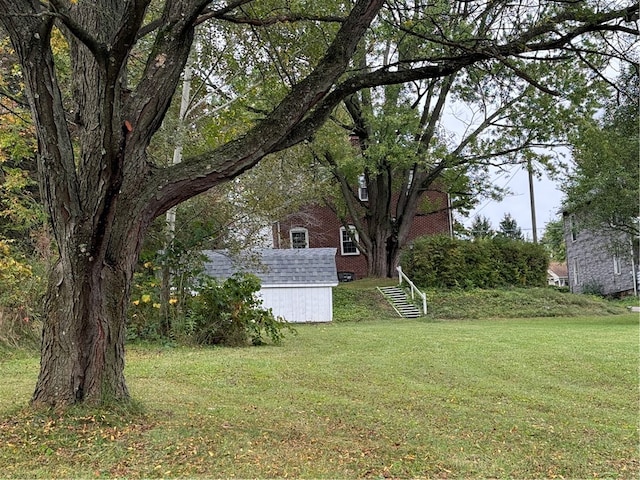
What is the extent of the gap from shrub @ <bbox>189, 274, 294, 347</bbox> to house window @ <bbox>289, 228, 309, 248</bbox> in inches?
742

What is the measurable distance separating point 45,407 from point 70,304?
2.82 ft

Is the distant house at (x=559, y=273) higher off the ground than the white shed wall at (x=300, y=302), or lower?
higher

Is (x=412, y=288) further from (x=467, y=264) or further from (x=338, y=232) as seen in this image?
(x=338, y=232)

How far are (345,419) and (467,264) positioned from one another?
1938 centimetres

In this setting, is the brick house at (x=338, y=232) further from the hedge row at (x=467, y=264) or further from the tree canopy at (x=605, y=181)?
the tree canopy at (x=605, y=181)

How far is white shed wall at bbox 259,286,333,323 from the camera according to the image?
19.4 m

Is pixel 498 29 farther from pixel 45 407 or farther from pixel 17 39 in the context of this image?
pixel 45 407

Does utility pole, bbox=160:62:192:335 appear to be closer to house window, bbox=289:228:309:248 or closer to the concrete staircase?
the concrete staircase

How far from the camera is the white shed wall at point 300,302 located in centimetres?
1938

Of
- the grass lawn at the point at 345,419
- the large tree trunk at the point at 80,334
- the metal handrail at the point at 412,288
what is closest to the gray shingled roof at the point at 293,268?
the metal handrail at the point at 412,288

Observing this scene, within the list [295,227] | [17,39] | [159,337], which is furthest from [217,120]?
[295,227]

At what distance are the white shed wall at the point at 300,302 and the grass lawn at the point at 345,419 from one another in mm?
9524

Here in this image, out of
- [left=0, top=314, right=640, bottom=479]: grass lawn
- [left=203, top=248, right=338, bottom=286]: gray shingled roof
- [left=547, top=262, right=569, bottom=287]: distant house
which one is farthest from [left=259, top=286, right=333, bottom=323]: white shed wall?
[left=547, top=262, right=569, bottom=287]: distant house

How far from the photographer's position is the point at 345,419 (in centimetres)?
524
